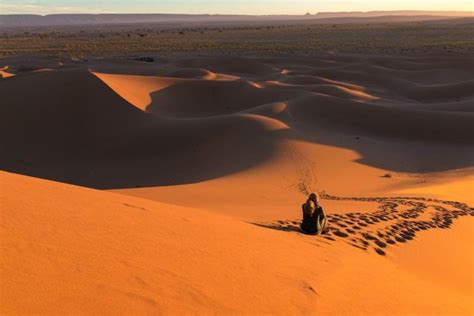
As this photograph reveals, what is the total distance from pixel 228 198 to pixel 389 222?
3293 mm

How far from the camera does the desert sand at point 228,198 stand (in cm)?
418

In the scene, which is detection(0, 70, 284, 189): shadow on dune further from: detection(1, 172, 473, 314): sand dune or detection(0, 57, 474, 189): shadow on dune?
detection(1, 172, 473, 314): sand dune

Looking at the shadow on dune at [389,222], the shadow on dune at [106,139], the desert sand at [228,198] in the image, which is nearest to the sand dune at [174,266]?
the desert sand at [228,198]

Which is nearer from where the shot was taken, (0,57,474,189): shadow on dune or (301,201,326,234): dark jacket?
(301,201,326,234): dark jacket

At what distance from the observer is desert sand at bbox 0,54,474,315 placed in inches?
164

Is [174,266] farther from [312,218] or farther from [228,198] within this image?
[228,198]

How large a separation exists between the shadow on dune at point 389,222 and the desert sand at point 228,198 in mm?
40

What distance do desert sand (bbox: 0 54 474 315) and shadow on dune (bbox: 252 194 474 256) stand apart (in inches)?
1.6

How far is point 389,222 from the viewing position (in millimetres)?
8375

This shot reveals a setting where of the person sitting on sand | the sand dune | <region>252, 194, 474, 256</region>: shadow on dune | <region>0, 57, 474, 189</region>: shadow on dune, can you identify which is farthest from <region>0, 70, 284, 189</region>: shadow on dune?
the sand dune

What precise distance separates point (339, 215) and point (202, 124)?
9770 mm

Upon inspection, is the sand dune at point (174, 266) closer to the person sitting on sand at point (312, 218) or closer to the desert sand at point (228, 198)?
the desert sand at point (228, 198)

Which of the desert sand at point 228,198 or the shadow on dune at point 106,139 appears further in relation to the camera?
the shadow on dune at point 106,139

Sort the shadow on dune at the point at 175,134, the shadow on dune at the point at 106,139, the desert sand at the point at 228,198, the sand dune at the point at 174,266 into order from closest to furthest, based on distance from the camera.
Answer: the sand dune at the point at 174,266 < the desert sand at the point at 228,198 < the shadow on dune at the point at 106,139 < the shadow on dune at the point at 175,134
